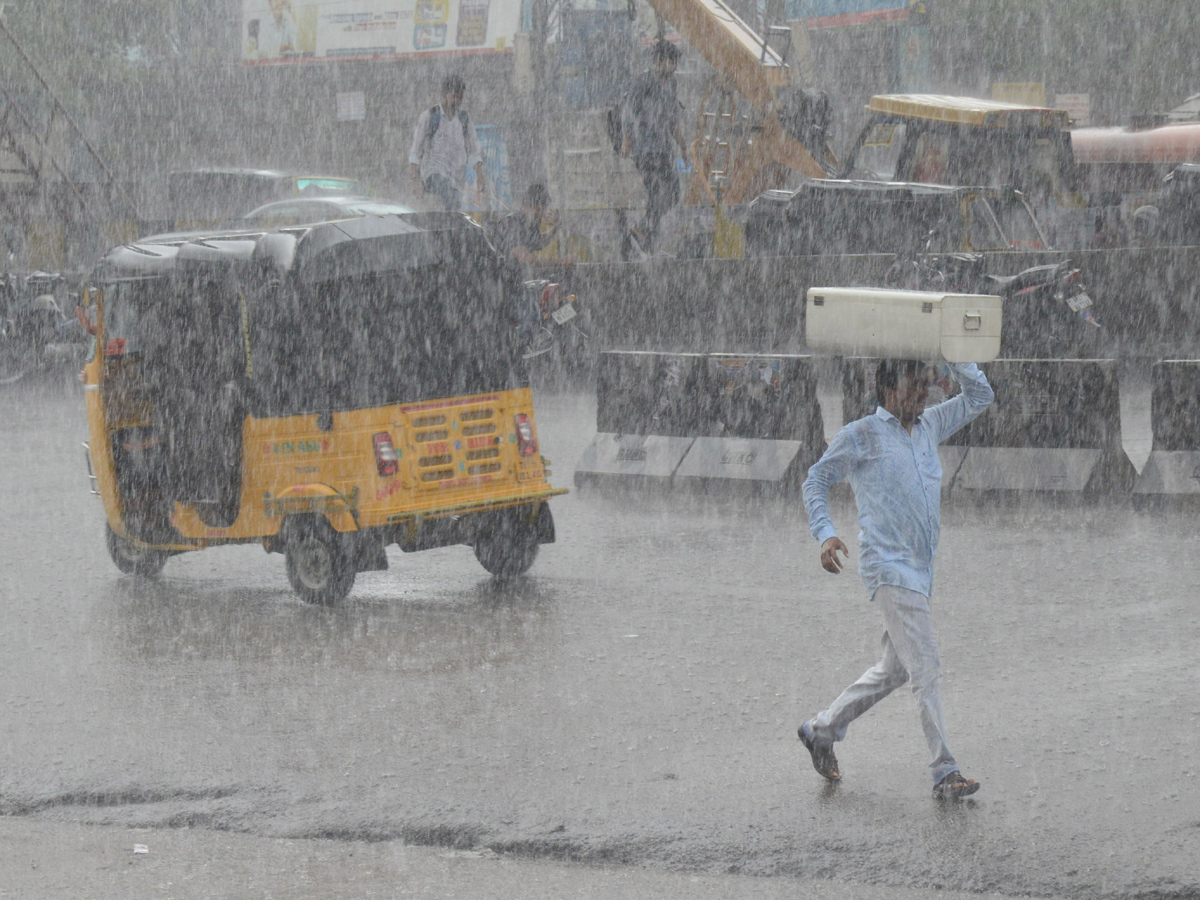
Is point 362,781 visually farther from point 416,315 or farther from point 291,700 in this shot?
point 416,315

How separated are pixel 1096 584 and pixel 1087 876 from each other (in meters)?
4.36

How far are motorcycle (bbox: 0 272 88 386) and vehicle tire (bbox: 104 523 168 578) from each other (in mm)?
11929

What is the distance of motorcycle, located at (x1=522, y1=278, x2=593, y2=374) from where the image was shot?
18.5 metres

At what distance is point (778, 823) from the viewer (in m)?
5.81

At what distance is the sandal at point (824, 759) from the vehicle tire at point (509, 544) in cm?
400

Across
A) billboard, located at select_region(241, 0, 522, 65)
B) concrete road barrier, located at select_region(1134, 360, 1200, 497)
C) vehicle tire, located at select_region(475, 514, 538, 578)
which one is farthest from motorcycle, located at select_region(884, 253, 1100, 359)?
billboard, located at select_region(241, 0, 522, 65)

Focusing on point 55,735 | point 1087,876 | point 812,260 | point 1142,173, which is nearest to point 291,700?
point 55,735

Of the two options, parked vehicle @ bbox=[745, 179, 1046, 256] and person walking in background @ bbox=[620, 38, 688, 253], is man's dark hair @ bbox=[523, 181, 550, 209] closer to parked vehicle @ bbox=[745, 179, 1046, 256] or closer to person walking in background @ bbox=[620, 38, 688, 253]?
person walking in background @ bbox=[620, 38, 688, 253]

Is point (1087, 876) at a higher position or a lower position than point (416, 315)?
lower

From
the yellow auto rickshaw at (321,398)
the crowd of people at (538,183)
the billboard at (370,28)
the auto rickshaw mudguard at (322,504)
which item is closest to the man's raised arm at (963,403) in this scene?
the yellow auto rickshaw at (321,398)

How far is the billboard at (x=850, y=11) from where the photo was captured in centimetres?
3788

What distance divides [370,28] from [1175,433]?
1310 inches

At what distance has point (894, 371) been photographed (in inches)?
240

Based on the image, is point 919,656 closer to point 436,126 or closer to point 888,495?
point 888,495
